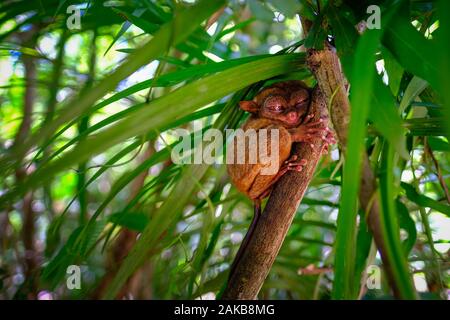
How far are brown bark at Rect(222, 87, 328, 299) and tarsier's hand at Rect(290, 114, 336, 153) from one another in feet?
0.23

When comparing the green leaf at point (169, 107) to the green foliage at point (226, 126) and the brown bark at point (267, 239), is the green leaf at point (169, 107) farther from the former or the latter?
the brown bark at point (267, 239)

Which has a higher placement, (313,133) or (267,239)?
(313,133)

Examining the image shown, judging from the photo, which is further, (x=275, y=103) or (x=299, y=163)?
(x=275, y=103)

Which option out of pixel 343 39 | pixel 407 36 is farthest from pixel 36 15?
pixel 407 36

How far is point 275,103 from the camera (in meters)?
1.12

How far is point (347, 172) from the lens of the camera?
63 centimetres

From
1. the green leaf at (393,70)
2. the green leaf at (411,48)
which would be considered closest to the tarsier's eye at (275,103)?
the green leaf at (393,70)

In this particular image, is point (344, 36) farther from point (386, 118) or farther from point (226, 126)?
point (226, 126)

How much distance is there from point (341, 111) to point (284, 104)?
270 millimetres

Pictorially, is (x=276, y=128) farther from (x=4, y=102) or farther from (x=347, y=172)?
(x=4, y=102)

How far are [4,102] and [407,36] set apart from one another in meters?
2.06
